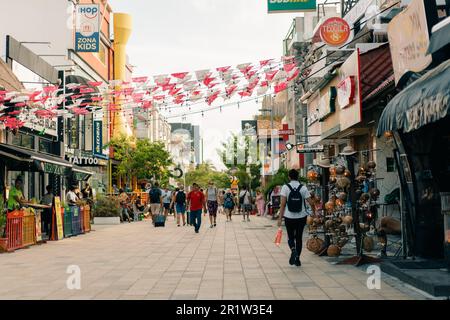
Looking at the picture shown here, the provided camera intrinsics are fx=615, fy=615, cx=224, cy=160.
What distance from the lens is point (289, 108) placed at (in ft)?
161

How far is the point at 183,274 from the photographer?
10.5 metres

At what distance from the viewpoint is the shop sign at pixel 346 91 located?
1986cm

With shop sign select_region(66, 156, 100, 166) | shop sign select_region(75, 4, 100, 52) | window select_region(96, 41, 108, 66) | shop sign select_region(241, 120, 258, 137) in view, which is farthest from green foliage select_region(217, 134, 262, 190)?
shop sign select_region(75, 4, 100, 52)

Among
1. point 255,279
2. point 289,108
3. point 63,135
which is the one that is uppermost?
point 289,108

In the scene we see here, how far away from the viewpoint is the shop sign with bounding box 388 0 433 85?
10.5 meters

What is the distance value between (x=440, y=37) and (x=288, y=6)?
8.52 metres

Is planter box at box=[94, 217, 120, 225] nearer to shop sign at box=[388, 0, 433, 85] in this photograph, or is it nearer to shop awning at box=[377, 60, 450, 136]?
shop sign at box=[388, 0, 433, 85]

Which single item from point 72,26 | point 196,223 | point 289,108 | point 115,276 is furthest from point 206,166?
point 115,276

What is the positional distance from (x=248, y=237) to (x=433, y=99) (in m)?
12.6

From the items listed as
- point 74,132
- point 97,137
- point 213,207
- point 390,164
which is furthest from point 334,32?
point 97,137

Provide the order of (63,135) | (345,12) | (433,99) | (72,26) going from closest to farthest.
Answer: (433,99) → (345,12) → (63,135) → (72,26)

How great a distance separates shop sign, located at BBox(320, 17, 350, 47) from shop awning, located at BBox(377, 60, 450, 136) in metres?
12.3

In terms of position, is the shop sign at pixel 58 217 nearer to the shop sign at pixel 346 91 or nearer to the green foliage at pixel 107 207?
the green foliage at pixel 107 207
